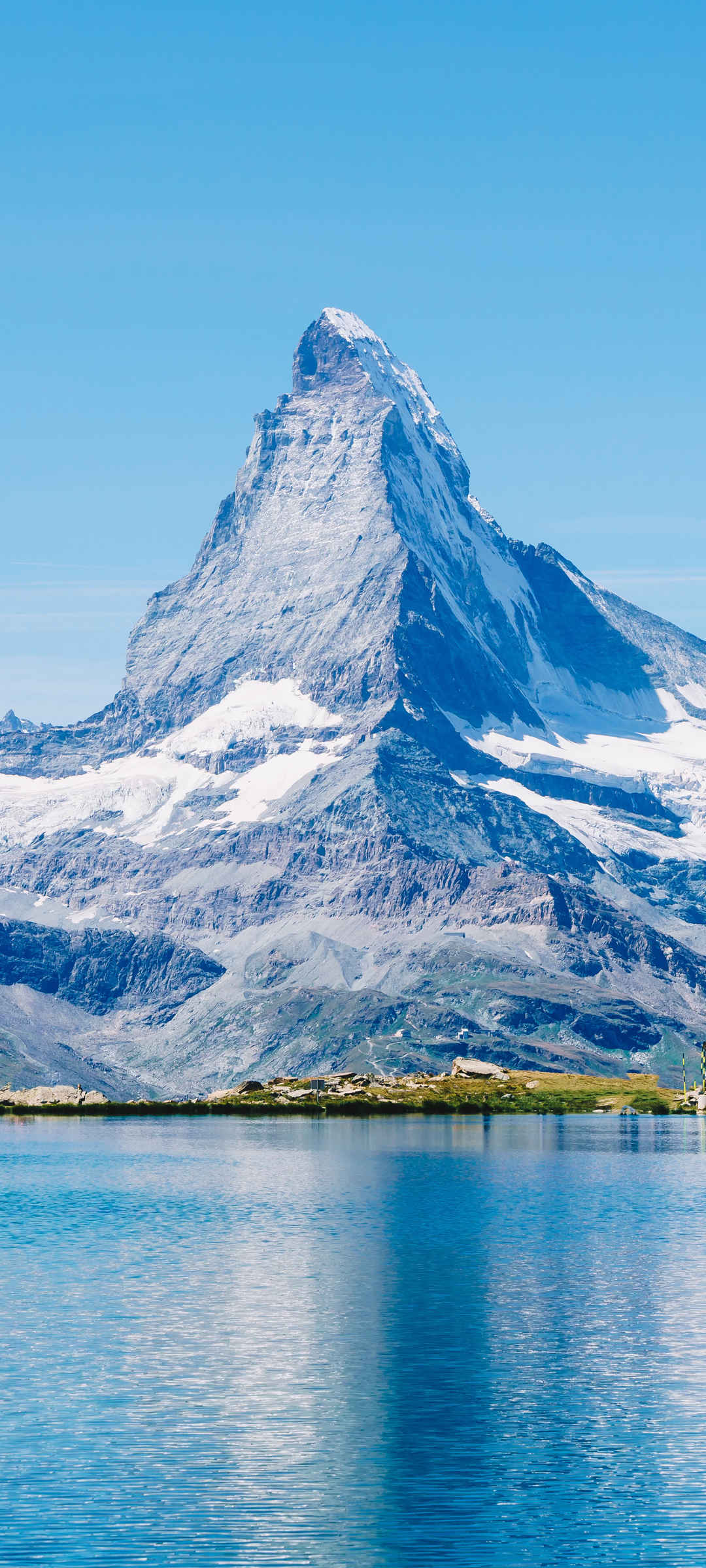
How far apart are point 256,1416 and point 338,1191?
103455mm

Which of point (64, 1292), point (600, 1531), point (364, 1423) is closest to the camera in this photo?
point (600, 1531)

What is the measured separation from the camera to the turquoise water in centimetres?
5759

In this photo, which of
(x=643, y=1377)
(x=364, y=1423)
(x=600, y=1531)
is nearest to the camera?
(x=600, y=1531)

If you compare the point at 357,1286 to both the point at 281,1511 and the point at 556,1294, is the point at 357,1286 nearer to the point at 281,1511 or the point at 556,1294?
the point at 556,1294

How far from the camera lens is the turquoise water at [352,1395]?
189 feet

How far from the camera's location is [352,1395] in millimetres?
76812

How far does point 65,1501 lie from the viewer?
2371 inches

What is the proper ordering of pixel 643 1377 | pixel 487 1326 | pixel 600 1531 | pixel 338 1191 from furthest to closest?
pixel 338 1191 < pixel 487 1326 < pixel 643 1377 < pixel 600 1531

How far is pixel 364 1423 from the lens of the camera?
71.7 metres

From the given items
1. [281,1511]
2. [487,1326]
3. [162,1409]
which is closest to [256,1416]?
[162,1409]

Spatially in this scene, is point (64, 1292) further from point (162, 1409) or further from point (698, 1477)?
point (698, 1477)

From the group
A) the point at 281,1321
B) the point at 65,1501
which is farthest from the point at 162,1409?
the point at 281,1321

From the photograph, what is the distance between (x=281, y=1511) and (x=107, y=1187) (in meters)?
124

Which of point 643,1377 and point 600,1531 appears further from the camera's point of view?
point 643,1377
